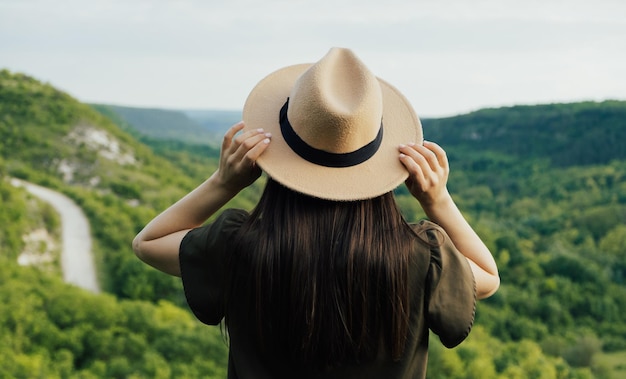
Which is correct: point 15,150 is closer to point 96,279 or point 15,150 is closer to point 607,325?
point 96,279

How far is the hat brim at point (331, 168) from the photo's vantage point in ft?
4.69

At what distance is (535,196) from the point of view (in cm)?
7200

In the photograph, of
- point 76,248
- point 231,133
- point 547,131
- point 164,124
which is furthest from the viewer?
point 164,124

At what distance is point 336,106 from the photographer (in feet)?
4.69

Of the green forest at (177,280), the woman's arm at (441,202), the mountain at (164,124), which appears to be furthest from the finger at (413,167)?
the mountain at (164,124)

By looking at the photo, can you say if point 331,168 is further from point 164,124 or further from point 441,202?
point 164,124

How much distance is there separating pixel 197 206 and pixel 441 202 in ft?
1.98

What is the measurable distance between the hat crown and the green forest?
0.72m

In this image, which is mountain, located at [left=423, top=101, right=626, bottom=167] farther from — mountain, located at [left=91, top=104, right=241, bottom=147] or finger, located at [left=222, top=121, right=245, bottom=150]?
finger, located at [left=222, top=121, right=245, bottom=150]

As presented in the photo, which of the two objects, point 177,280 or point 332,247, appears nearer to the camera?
point 332,247

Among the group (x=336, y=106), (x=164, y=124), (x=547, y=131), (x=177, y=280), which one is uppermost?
(x=336, y=106)

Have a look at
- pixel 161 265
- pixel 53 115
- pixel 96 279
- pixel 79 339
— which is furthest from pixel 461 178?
pixel 161 265

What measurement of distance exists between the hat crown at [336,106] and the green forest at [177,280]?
0.72 meters

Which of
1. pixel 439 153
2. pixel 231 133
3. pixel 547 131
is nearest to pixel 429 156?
pixel 439 153
